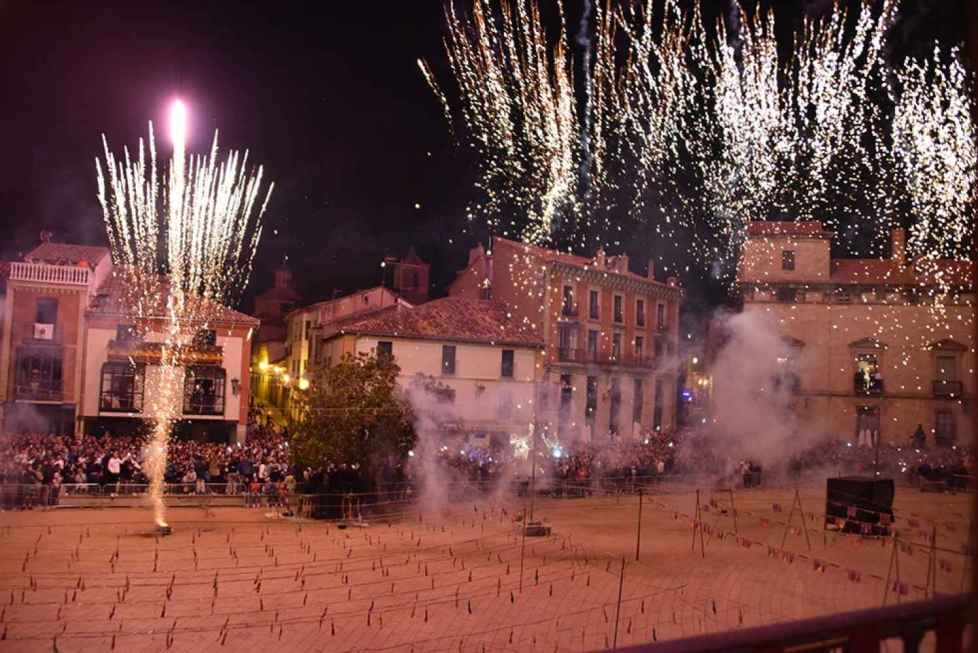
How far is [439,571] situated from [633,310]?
32.4m

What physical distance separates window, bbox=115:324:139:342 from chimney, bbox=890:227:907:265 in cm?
3518

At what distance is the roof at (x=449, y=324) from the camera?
34.8 metres

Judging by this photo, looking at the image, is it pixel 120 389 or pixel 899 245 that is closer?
pixel 120 389

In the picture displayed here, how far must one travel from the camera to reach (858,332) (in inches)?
1629

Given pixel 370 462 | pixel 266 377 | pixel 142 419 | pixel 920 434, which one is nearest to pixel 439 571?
pixel 370 462

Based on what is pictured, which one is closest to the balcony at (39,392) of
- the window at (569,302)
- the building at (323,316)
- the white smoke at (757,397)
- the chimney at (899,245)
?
the building at (323,316)

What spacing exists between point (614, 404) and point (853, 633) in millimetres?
40384

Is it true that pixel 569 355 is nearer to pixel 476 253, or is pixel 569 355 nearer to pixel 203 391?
pixel 476 253

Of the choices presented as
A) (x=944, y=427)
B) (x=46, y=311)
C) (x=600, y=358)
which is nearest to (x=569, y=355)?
(x=600, y=358)

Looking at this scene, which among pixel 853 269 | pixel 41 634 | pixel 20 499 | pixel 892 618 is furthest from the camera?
pixel 853 269

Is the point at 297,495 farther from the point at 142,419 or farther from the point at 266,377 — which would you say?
the point at 266,377

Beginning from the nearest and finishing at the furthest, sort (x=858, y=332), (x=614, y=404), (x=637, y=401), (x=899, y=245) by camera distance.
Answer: (x=858, y=332)
(x=899, y=245)
(x=614, y=404)
(x=637, y=401)

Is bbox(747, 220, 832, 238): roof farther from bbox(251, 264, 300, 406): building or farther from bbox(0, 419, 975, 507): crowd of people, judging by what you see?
bbox(251, 264, 300, 406): building

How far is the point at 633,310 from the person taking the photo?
149 feet
